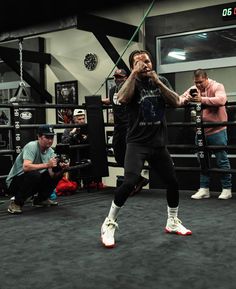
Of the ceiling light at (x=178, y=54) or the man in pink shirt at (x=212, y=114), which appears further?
the ceiling light at (x=178, y=54)

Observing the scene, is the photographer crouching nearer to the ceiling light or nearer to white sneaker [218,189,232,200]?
white sneaker [218,189,232,200]

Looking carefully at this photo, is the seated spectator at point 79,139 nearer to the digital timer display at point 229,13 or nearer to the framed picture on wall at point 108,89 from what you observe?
the framed picture on wall at point 108,89

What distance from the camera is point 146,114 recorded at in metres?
2.70

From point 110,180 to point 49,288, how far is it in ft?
15.6

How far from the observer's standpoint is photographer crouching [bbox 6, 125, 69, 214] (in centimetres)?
374

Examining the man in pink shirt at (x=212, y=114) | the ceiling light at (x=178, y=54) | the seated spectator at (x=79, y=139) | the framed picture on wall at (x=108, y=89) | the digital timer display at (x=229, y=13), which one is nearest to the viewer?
the man in pink shirt at (x=212, y=114)

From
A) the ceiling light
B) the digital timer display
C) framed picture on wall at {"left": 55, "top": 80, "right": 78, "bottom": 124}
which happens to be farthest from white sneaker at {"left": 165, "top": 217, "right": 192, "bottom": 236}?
framed picture on wall at {"left": 55, "top": 80, "right": 78, "bottom": 124}

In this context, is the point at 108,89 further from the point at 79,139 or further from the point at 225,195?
A: the point at 225,195

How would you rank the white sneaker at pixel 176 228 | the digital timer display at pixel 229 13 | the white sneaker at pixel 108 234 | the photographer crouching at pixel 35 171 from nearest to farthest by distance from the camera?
1. the white sneaker at pixel 108 234
2. the white sneaker at pixel 176 228
3. the photographer crouching at pixel 35 171
4. the digital timer display at pixel 229 13

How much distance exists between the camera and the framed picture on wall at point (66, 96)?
6949 mm

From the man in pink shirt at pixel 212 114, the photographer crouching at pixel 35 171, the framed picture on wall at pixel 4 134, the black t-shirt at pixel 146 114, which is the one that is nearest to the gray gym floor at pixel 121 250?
the photographer crouching at pixel 35 171

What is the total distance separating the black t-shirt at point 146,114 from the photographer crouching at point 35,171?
3.97 ft

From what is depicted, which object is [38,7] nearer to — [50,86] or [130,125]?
[50,86]

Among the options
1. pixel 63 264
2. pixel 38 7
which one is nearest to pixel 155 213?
pixel 63 264
